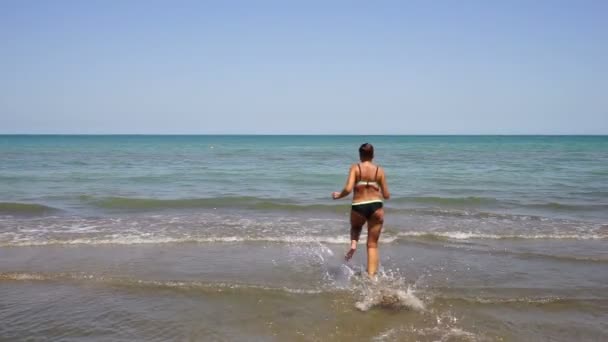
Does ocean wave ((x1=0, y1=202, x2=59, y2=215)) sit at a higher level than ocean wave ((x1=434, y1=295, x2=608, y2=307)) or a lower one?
lower

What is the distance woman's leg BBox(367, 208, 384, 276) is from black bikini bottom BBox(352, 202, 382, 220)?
2.0 inches

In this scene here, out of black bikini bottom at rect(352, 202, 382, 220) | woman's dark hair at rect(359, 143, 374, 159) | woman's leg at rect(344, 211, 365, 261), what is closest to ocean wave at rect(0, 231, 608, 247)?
woman's leg at rect(344, 211, 365, 261)

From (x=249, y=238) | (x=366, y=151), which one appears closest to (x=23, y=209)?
(x=249, y=238)

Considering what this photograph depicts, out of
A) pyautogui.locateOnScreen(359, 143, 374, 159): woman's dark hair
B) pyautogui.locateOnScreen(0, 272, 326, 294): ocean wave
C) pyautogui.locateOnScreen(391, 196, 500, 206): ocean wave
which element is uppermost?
pyautogui.locateOnScreen(359, 143, 374, 159): woman's dark hair

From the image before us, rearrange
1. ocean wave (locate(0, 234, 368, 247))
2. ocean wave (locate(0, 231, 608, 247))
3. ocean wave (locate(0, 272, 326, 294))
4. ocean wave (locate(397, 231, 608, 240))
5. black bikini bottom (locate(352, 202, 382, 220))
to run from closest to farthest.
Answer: black bikini bottom (locate(352, 202, 382, 220))
ocean wave (locate(0, 272, 326, 294))
ocean wave (locate(0, 234, 368, 247))
ocean wave (locate(0, 231, 608, 247))
ocean wave (locate(397, 231, 608, 240))

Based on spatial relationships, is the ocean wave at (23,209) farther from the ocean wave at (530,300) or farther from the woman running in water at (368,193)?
the ocean wave at (530,300)

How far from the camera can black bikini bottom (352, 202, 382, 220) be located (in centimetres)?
637

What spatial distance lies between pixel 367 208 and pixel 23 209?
35.8ft

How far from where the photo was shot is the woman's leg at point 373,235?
6.43m

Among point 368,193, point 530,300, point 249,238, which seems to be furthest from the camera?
point 249,238

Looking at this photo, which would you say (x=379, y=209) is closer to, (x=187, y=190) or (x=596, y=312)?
(x=596, y=312)

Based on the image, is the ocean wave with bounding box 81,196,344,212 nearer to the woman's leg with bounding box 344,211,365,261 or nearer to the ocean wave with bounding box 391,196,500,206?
the ocean wave with bounding box 391,196,500,206

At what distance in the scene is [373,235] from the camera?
256 inches

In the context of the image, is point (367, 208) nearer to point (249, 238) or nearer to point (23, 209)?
point (249, 238)
